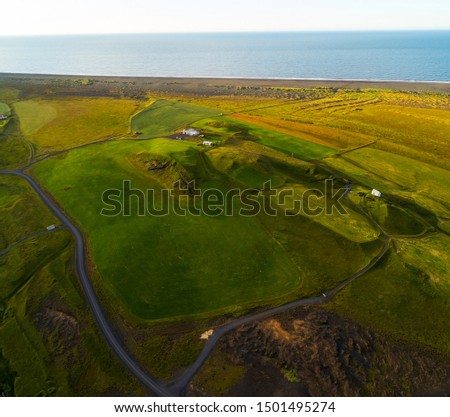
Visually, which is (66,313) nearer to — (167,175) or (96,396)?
(96,396)

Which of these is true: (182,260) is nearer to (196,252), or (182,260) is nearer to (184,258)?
(184,258)

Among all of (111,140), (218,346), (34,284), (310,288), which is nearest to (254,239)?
(310,288)

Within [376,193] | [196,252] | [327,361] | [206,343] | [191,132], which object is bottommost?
[327,361]

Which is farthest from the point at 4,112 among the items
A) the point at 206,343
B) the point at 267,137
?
the point at 206,343

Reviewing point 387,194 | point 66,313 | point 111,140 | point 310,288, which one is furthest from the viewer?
point 111,140

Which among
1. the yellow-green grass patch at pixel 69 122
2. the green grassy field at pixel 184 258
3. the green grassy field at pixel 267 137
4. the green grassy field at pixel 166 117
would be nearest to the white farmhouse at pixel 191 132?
the green grassy field at pixel 267 137

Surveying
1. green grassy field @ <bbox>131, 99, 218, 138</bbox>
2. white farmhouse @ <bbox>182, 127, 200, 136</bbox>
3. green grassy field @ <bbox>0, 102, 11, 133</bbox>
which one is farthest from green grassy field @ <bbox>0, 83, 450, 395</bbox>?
green grassy field @ <bbox>0, 102, 11, 133</bbox>

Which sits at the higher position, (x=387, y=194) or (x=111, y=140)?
(x=111, y=140)

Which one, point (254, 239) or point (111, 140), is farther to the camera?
point (111, 140)
